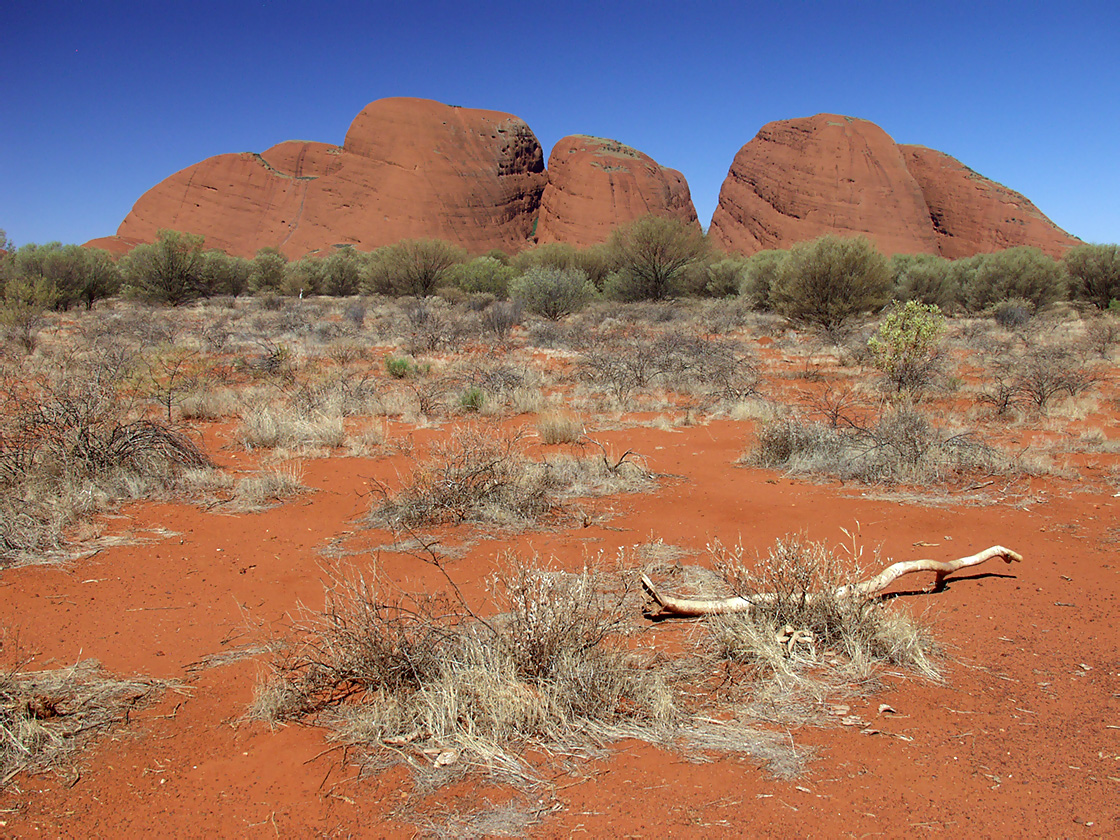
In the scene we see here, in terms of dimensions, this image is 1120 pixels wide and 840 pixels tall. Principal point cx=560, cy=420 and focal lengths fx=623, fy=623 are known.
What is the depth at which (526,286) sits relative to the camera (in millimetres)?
20859

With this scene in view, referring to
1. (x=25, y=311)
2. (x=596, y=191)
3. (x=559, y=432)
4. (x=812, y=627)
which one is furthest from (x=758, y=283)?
(x=596, y=191)

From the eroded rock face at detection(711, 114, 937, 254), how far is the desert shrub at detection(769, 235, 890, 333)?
3270cm

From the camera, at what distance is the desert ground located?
1.96 meters

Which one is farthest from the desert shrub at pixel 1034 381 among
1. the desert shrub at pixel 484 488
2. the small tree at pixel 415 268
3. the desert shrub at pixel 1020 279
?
the small tree at pixel 415 268

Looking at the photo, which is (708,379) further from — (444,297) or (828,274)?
(444,297)

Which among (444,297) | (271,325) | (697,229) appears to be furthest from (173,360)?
(697,229)

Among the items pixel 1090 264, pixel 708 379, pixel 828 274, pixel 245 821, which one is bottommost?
pixel 245 821

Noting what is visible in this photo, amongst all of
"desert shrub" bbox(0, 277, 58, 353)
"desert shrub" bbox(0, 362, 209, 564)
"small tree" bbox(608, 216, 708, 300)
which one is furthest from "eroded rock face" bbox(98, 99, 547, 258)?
"desert shrub" bbox(0, 362, 209, 564)

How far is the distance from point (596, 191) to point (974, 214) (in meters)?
30.1

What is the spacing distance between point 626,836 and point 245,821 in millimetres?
1168

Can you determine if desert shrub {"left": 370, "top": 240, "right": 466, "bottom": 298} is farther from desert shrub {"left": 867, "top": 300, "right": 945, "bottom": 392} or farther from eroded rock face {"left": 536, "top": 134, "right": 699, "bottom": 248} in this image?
eroded rock face {"left": 536, "top": 134, "right": 699, "bottom": 248}

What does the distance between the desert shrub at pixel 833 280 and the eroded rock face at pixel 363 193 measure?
136 ft

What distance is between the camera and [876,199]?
4825cm

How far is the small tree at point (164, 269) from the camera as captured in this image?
2553 centimetres
